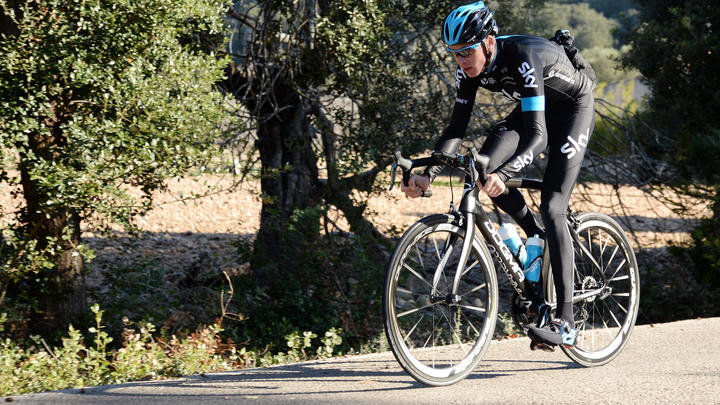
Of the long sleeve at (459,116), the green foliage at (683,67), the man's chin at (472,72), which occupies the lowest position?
the long sleeve at (459,116)

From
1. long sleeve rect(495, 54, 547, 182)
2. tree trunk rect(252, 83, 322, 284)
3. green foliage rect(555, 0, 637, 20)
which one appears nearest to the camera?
long sleeve rect(495, 54, 547, 182)

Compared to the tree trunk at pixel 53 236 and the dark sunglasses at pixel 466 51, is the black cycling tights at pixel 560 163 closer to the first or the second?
the dark sunglasses at pixel 466 51

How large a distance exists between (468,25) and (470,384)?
2026 mm

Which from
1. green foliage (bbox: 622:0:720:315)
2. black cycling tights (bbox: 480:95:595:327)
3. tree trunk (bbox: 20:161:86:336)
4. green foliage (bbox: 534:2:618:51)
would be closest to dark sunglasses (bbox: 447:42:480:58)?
black cycling tights (bbox: 480:95:595:327)

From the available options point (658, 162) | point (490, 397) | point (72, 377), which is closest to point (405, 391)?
point (490, 397)

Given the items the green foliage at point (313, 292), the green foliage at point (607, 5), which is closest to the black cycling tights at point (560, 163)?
the green foliage at point (313, 292)

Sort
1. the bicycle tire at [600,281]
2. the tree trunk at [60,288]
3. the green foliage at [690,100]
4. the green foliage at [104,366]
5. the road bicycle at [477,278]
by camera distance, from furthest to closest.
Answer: the green foliage at [690,100] → the tree trunk at [60,288] → the green foliage at [104,366] → the bicycle tire at [600,281] → the road bicycle at [477,278]

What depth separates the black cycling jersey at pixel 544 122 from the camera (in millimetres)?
4211

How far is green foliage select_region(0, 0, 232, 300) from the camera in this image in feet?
19.2

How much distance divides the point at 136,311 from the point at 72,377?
134 inches

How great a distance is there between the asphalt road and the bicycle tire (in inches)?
4.4

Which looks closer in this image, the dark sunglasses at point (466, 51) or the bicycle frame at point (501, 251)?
the bicycle frame at point (501, 251)

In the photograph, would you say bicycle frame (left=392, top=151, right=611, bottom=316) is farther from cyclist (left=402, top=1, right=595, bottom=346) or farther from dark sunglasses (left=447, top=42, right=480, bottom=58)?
dark sunglasses (left=447, top=42, right=480, bottom=58)

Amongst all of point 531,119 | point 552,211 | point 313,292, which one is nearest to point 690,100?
point 313,292
